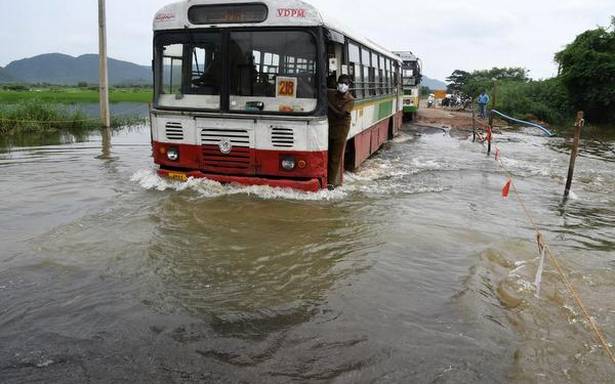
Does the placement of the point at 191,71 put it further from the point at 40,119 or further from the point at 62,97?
the point at 62,97

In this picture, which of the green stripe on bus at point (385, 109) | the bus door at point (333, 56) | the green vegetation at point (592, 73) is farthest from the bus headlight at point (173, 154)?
the green vegetation at point (592, 73)

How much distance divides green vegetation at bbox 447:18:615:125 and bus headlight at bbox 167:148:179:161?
2570cm

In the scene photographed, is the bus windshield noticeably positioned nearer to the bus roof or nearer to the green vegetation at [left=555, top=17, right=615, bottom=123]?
the bus roof

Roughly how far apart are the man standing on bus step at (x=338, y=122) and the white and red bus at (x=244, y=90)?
257mm

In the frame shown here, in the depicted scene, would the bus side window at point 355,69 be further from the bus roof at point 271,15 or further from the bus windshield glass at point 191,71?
the bus windshield glass at point 191,71

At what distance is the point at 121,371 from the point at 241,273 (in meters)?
1.89

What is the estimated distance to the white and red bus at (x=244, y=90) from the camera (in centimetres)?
736

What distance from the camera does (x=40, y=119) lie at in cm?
1753

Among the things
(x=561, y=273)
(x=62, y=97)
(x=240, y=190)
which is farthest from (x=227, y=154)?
(x=62, y=97)

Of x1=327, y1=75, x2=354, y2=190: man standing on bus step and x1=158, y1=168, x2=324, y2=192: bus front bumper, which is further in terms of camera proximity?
x1=327, y1=75, x2=354, y2=190: man standing on bus step

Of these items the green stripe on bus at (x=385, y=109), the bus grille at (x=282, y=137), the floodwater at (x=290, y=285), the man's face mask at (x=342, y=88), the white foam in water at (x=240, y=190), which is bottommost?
the floodwater at (x=290, y=285)

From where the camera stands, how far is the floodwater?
11.2ft

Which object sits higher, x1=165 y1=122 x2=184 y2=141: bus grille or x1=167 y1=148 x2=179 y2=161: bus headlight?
x1=165 y1=122 x2=184 y2=141: bus grille

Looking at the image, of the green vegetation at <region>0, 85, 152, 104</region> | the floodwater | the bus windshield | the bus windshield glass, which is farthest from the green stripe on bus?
the green vegetation at <region>0, 85, 152, 104</region>
